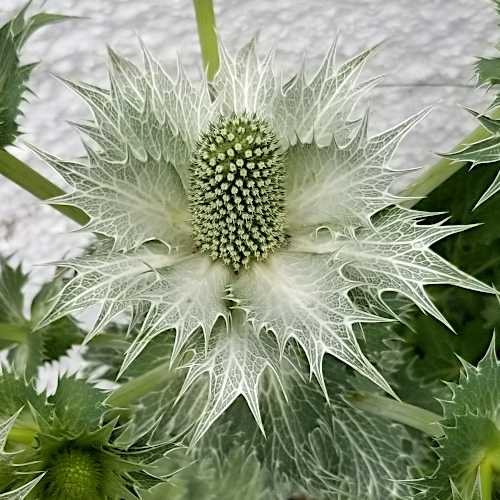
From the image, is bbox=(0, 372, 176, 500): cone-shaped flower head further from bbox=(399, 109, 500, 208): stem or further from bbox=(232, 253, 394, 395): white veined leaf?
bbox=(399, 109, 500, 208): stem

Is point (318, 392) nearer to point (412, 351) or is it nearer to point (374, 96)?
point (412, 351)

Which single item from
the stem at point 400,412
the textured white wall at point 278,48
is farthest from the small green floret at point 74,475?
the textured white wall at point 278,48

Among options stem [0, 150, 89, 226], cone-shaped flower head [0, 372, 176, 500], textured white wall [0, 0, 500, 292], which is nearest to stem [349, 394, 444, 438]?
cone-shaped flower head [0, 372, 176, 500]

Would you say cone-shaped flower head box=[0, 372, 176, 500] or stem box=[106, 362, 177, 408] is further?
stem box=[106, 362, 177, 408]

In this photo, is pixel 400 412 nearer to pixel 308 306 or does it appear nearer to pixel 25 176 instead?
pixel 308 306

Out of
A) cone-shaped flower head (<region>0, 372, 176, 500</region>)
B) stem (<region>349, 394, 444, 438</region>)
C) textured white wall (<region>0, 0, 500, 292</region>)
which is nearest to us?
cone-shaped flower head (<region>0, 372, 176, 500</region>)

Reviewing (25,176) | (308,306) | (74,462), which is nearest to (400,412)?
(308,306)

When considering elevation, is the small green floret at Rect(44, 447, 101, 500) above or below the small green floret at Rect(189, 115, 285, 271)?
below

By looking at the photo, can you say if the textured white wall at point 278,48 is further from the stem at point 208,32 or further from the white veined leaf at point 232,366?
the white veined leaf at point 232,366

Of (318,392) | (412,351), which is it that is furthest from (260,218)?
(412,351)

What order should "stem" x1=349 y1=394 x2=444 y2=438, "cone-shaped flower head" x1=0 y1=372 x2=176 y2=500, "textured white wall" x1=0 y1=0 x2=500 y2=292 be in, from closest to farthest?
1. "cone-shaped flower head" x1=0 y1=372 x2=176 y2=500
2. "stem" x1=349 y1=394 x2=444 y2=438
3. "textured white wall" x1=0 y1=0 x2=500 y2=292
